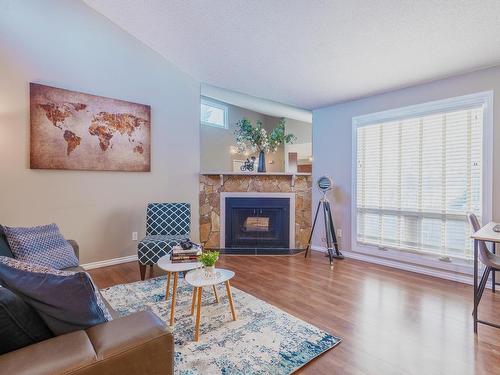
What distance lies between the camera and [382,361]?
179 cm

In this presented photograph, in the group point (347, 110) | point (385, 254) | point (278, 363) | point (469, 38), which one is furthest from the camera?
point (347, 110)

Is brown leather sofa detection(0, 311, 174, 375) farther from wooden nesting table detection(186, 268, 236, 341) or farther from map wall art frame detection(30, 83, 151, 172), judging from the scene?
map wall art frame detection(30, 83, 151, 172)

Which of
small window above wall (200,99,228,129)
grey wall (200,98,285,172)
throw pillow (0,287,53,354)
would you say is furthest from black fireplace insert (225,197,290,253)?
throw pillow (0,287,53,354)

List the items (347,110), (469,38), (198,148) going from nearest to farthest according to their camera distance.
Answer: (469,38) < (347,110) < (198,148)

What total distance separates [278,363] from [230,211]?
10.3 ft

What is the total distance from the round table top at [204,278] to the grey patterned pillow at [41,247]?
1.14 metres

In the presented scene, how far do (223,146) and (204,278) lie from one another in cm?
567

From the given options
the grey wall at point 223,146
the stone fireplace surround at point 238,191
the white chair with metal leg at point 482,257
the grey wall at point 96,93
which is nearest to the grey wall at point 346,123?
the stone fireplace surround at point 238,191

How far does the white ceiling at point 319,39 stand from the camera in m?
2.39

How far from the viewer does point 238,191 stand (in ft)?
15.6

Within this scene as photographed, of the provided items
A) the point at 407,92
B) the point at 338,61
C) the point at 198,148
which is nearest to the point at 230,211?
the point at 198,148

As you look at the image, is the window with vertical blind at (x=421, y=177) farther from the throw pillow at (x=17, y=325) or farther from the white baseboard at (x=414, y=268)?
the throw pillow at (x=17, y=325)

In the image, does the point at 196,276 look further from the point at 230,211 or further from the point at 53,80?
the point at 53,80

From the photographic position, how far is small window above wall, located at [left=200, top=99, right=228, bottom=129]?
280 inches
